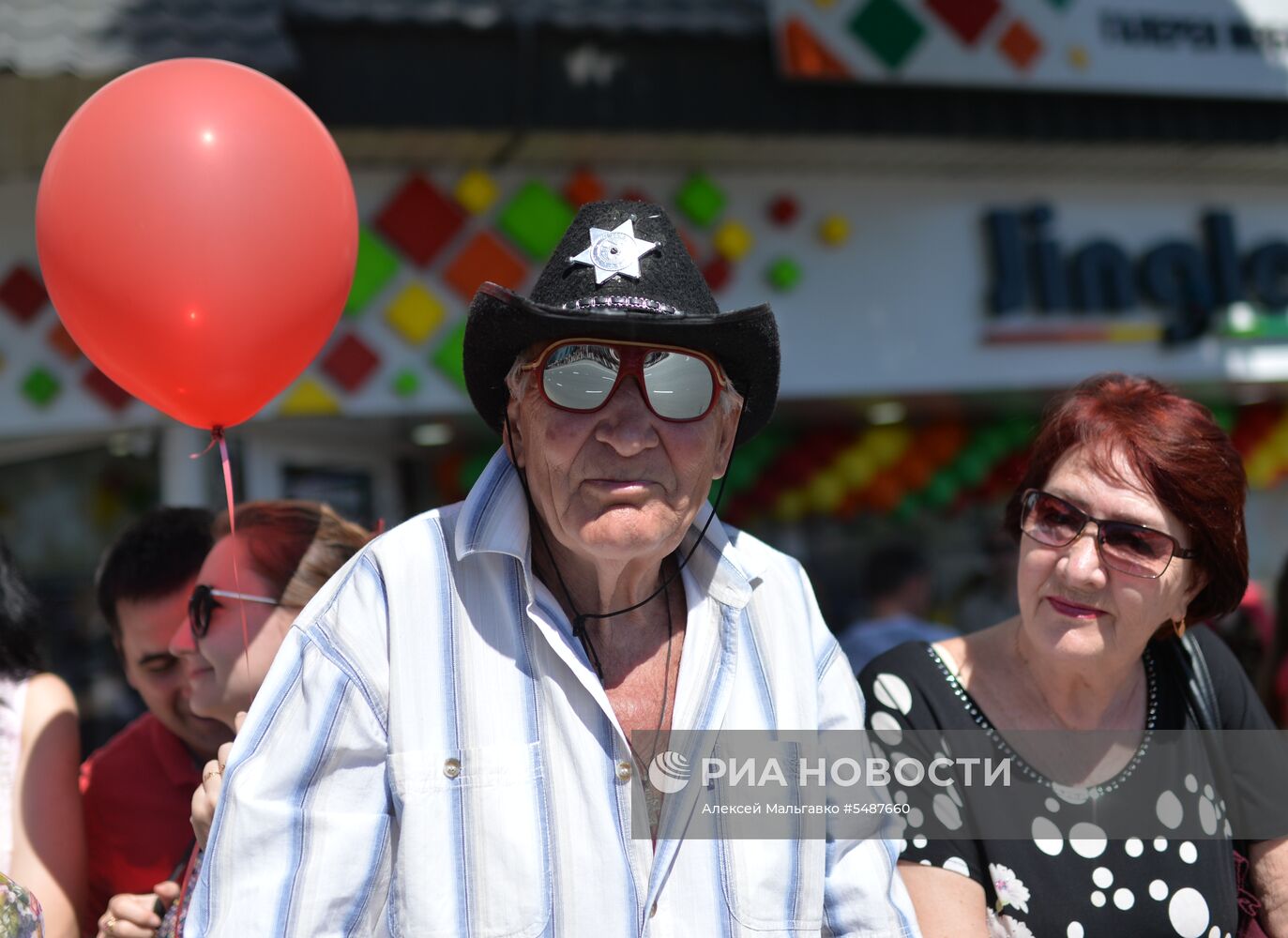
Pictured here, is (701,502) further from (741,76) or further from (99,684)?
(99,684)

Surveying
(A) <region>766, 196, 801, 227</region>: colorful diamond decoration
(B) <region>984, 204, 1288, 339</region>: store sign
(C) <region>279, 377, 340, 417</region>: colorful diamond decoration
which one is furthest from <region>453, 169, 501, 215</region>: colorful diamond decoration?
(B) <region>984, 204, 1288, 339</region>: store sign

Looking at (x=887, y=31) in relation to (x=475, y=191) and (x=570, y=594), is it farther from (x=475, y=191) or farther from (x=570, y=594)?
(x=570, y=594)

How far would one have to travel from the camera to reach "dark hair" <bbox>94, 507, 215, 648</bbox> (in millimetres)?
2316

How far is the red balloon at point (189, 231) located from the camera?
1.85 metres

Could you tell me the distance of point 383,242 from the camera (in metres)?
5.27

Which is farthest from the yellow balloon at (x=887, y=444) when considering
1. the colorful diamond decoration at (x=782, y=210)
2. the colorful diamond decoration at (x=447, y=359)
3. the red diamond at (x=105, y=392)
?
the red diamond at (x=105, y=392)

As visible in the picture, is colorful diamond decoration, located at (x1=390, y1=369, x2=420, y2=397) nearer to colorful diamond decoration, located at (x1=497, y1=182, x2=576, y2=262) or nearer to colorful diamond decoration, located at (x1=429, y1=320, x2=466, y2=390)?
colorful diamond decoration, located at (x1=429, y1=320, x2=466, y2=390)

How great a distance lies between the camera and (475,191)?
5.36 metres

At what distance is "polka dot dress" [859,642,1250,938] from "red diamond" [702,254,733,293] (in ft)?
12.4

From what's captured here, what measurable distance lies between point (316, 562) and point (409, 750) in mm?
667

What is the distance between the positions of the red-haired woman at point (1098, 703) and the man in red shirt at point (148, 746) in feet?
4.26

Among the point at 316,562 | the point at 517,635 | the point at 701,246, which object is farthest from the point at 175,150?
the point at 701,246

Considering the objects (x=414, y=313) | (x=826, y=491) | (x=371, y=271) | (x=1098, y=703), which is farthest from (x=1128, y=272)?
(x=1098, y=703)

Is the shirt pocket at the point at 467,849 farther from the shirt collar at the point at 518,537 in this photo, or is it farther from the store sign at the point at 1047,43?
the store sign at the point at 1047,43
